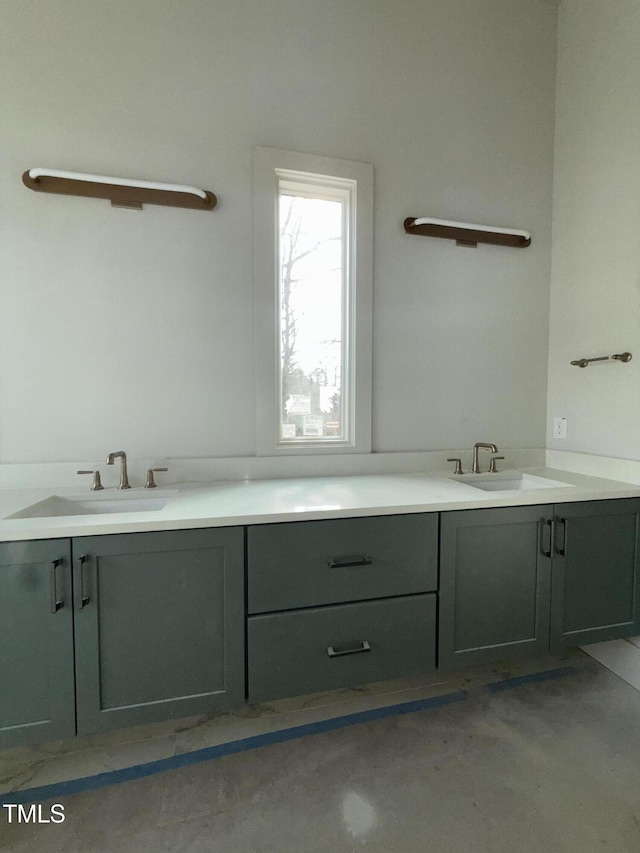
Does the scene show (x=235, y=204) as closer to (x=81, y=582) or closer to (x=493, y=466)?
(x=81, y=582)

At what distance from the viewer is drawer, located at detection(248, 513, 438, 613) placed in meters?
1.30

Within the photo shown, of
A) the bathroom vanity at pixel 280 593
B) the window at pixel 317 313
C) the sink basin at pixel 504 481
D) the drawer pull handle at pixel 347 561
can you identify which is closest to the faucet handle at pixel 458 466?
the sink basin at pixel 504 481

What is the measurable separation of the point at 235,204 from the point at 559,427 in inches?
75.7

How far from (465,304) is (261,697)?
191 cm

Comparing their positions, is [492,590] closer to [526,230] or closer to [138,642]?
[138,642]

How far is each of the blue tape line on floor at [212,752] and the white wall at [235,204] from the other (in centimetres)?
108

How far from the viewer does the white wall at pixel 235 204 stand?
160 cm

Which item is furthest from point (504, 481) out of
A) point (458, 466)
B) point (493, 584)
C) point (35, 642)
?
point (35, 642)

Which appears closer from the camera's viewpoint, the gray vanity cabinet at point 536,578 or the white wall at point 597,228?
the gray vanity cabinet at point 536,578

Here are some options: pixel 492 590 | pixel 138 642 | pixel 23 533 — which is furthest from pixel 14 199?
pixel 492 590

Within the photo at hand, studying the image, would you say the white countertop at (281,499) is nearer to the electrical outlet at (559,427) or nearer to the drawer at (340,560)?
the drawer at (340,560)

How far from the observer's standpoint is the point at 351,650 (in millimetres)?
1364

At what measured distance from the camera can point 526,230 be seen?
2184 mm

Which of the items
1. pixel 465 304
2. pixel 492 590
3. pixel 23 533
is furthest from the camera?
pixel 465 304
